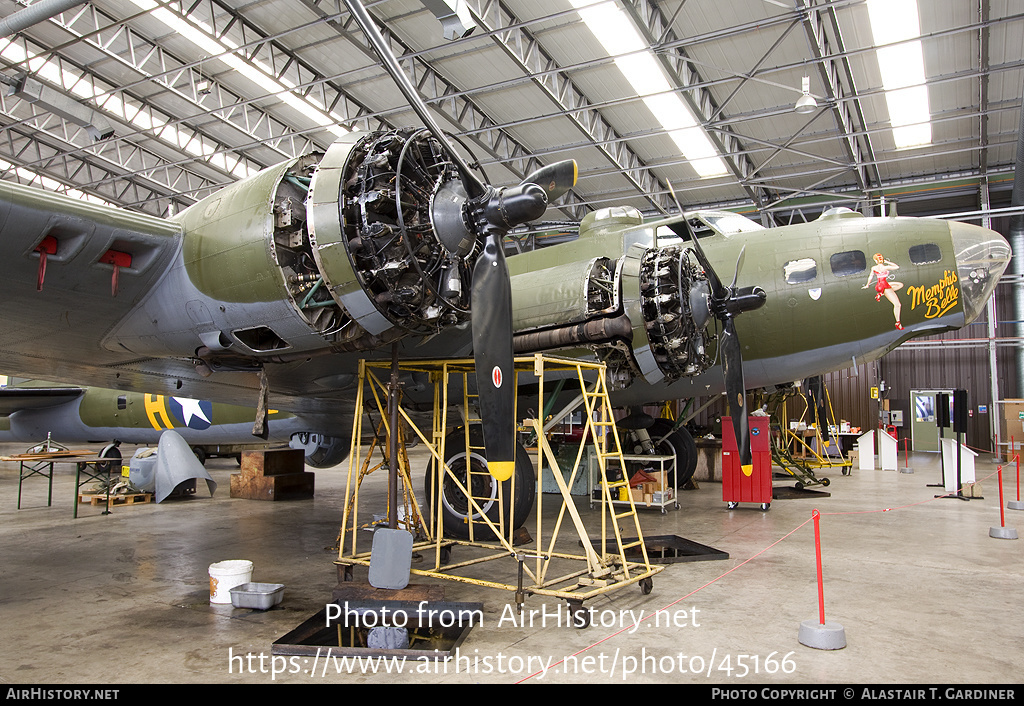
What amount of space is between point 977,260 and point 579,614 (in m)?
7.49

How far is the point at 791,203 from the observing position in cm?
2652

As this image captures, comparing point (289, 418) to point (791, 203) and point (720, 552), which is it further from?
point (791, 203)

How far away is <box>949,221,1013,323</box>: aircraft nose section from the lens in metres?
8.87

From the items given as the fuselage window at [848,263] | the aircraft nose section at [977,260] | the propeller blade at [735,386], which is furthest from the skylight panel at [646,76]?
the propeller blade at [735,386]

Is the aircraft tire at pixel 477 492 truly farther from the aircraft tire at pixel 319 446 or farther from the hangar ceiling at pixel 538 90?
the hangar ceiling at pixel 538 90

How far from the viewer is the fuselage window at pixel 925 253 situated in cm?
891

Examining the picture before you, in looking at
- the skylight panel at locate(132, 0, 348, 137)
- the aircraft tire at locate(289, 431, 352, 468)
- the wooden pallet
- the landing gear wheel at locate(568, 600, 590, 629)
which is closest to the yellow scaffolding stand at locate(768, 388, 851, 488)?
the aircraft tire at locate(289, 431, 352, 468)

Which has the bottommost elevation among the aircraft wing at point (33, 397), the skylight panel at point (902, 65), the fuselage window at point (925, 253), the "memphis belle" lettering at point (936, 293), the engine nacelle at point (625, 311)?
the aircraft wing at point (33, 397)

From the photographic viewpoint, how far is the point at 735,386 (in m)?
8.42

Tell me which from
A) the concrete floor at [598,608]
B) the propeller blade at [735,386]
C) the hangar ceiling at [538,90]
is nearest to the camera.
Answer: the concrete floor at [598,608]

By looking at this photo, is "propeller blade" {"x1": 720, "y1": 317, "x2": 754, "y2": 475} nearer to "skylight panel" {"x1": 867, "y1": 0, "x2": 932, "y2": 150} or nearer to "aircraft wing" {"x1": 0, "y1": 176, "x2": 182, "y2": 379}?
"aircraft wing" {"x1": 0, "y1": 176, "x2": 182, "y2": 379}

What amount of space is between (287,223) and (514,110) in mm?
15661

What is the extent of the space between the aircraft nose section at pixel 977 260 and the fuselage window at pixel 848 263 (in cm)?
116
